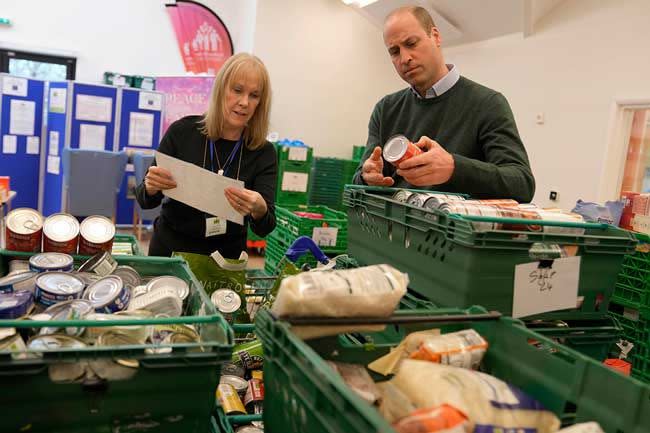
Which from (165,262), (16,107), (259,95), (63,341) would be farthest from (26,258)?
(16,107)

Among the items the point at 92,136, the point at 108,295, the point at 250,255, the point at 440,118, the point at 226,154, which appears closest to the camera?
the point at 108,295

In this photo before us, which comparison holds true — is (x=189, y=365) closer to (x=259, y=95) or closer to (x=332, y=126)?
(x=259, y=95)

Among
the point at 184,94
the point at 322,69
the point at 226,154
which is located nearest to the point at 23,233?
the point at 226,154

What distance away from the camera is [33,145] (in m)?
7.65

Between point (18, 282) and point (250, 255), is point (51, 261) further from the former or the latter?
point (250, 255)

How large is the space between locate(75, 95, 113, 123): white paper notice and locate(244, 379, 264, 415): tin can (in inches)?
284

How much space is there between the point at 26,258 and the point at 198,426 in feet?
2.36

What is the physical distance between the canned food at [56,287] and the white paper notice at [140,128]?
23.7 feet

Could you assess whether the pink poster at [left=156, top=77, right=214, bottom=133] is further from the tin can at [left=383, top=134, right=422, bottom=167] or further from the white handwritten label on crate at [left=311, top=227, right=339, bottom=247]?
the tin can at [left=383, top=134, right=422, bottom=167]

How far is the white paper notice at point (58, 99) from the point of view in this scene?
7.33 m

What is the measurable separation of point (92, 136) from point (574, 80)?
626 cm

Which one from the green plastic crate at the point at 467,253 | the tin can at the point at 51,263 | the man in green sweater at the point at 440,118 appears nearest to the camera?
the green plastic crate at the point at 467,253

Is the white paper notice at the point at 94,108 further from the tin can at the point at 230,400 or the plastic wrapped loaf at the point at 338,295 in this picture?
the plastic wrapped loaf at the point at 338,295

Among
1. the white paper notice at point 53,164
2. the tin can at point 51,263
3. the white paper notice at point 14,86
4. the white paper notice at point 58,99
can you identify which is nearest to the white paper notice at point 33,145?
the white paper notice at point 53,164
